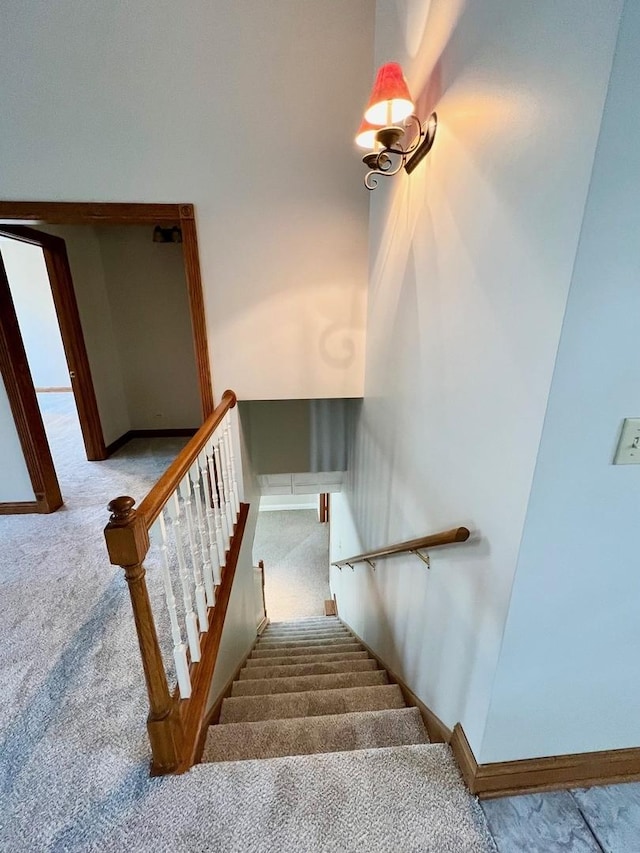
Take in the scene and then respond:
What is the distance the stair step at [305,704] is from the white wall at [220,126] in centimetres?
205

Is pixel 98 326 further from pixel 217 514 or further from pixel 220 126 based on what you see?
pixel 217 514

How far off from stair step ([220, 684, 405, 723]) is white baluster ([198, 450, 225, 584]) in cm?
57

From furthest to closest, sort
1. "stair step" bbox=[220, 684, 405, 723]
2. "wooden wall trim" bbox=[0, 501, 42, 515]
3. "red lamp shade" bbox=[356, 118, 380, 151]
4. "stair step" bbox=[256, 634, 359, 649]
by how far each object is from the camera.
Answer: "stair step" bbox=[256, 634, 359, 649] → "wooden wall trim" bbox=[0, 501, 42, 515] → "stair step" bbox=[220, 684, 405, 723] → "red lamp shade" bbox=[356, 118, 380, 151]

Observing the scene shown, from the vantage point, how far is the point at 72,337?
10.5 ft

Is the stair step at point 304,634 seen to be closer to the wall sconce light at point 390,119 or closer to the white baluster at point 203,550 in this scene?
the white baluster at point 203,550

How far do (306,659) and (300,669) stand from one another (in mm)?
385

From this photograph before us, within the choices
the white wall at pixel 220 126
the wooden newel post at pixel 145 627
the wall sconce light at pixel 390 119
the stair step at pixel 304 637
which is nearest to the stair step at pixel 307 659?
the stair step at pixel 304 637

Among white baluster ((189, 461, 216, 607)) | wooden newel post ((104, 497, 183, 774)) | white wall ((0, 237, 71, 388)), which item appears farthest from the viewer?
white wall ((0, 237, 71, 388))

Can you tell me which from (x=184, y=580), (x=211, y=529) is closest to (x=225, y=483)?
(x=211, y=529)

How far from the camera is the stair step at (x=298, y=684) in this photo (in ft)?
6.69

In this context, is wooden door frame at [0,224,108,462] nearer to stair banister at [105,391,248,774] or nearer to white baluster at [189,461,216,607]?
stair banister at [105,391,248,774]

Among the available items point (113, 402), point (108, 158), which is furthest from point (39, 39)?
point (113, 402)

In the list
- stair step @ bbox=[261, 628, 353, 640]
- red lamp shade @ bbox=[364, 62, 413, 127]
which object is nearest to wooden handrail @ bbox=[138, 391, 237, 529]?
red lamp shade @ bbox=[364, 62, 413, 127]

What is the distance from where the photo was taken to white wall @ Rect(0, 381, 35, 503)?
8.07ft
